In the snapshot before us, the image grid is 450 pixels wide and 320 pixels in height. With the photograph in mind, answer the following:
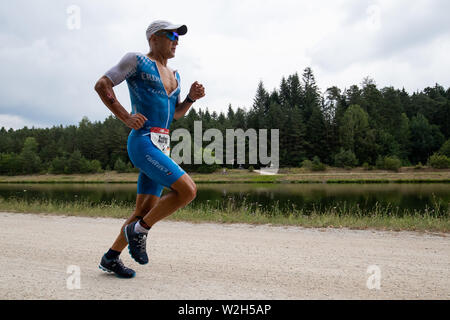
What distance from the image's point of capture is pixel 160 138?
3229 mm

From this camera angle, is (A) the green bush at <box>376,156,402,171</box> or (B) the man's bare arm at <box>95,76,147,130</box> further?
(A) the green bush at <box>376,156,402,171</box>

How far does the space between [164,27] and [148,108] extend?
0.86 metres

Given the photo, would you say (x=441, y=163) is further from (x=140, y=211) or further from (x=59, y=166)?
(x=59, y=166)

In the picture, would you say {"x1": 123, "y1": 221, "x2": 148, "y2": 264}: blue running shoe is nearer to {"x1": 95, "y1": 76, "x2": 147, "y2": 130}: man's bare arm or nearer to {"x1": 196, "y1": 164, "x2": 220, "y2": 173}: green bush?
{"x1": 95, "y1": 76, "x2": 147, "y2": 130}: man's bare arm

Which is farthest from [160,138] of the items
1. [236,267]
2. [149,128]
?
[236,267]

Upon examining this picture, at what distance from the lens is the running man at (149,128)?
9.92ft

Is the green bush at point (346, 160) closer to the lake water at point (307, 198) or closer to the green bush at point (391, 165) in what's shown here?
the green bush at point (391, 165)

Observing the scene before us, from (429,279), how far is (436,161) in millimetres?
60137

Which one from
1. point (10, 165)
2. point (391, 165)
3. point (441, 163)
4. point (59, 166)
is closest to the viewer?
point (441, 163)

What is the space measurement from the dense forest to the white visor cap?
58998mm

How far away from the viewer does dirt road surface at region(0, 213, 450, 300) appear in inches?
115

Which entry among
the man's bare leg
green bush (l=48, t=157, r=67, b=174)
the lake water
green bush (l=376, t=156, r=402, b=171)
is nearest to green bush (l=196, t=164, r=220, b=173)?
green bush (l=376, t=156, r=402, b=171)

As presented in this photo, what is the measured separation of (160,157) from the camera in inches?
121
